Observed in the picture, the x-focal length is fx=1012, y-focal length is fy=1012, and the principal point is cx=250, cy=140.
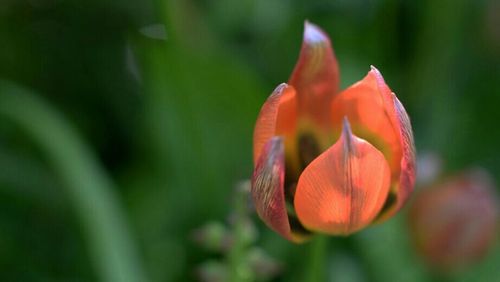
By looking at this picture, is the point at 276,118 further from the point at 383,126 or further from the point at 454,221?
the point at 454,221

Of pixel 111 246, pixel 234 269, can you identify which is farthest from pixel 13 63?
pixel 234 269

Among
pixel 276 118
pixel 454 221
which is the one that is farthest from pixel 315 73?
pixel 454 221

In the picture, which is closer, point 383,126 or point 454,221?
point 383,126

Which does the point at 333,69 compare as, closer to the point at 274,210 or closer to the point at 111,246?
the point at 274,210

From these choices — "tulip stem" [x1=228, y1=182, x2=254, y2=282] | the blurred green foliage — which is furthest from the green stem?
"tulip stem" [x1=228, y1=182, x2=254, y2=282]

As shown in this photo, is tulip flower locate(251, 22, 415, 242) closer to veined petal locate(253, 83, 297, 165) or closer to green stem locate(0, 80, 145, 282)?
veined petal locate(253, 83, 297, 165)

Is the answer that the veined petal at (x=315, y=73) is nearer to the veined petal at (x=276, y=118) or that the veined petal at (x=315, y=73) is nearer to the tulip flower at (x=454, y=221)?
the veined petal at (x=276, y=118)
